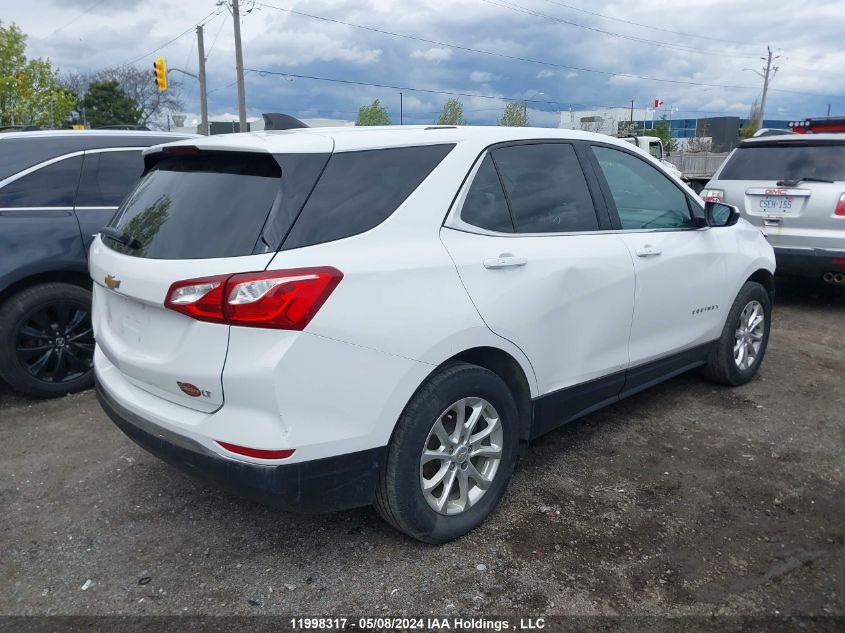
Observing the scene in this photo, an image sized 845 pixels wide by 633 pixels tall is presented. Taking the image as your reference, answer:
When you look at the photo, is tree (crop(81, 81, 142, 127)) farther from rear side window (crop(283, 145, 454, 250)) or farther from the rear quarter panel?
rear side window (crop(283, 145, 454, 250))

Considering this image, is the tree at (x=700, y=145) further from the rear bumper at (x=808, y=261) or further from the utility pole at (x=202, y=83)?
the rear bumper at (x=808, y=261)

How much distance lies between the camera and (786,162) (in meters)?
7.14

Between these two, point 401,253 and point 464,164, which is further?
point 464,164

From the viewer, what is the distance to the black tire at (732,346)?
4.63m

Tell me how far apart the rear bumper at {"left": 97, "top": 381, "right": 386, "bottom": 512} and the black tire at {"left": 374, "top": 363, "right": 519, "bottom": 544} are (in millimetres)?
81

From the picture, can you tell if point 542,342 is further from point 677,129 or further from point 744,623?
point 677,129

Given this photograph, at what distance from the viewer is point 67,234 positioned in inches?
180

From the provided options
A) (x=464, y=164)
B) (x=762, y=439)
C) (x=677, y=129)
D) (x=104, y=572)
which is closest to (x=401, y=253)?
(x=464, y=164)

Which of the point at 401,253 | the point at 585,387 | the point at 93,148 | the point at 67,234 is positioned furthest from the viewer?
the point at 93,148

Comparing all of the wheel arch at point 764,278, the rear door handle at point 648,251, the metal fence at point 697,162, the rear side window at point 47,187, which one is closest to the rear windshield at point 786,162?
the wheel arch at point 764,278

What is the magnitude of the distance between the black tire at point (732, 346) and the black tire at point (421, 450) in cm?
230

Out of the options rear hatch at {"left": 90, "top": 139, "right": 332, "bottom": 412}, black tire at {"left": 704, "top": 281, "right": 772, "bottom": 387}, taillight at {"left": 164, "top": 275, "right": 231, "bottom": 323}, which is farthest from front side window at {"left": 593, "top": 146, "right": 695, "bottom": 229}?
taillight at {"left": 164, "top": 275, "right": 231, "bottom": 323}

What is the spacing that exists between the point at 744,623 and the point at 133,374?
8.35 ft

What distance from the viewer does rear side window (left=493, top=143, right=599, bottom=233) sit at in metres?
3.18
